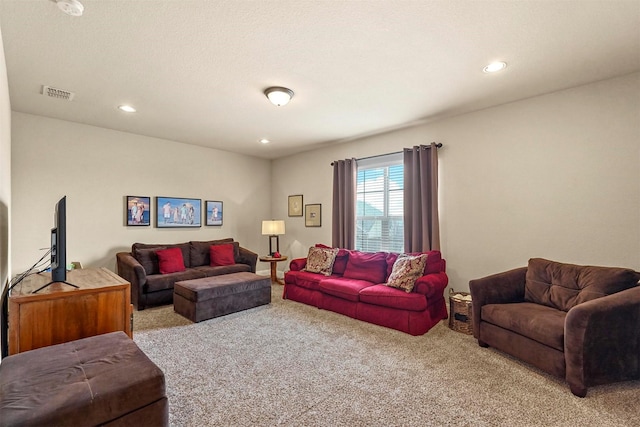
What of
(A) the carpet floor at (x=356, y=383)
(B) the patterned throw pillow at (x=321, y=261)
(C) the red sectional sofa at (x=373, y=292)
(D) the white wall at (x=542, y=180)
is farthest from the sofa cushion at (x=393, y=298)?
(D) the white wall at (x=542, y=180)

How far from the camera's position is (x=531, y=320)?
2430 millimetres

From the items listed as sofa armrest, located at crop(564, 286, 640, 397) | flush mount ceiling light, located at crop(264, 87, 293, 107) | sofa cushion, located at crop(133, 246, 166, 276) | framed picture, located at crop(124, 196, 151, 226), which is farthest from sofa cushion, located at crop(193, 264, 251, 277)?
sofa armrest, located at crop(564, 286, 640, 397)

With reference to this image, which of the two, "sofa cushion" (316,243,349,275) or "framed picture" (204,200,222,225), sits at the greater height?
"framed picture" (204,200,222,225)

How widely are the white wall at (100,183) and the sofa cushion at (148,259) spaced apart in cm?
41

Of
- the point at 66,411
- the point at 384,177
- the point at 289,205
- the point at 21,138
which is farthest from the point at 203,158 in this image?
the point at 66,411

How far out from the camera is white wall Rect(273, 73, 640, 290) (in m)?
2.85

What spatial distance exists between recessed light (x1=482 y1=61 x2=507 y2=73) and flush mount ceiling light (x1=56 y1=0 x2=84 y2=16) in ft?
10.4

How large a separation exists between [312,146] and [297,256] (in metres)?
2.24

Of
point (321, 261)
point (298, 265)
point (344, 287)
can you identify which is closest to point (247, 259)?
point (298, 265)

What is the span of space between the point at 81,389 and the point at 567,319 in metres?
3.02

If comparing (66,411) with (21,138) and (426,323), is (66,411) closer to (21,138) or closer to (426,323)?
(426,323)

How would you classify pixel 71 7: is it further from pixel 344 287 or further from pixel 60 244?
pixel 344 287

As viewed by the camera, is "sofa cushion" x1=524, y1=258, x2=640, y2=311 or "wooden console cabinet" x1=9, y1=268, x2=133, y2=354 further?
"sofa cushion" x1=524, y1=258, x2=640, y2=311

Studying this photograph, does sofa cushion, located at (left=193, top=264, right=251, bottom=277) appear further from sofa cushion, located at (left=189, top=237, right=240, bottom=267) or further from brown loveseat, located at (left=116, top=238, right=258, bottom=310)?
sofa cushion, located at (left=189, top=237, right=240, bottom=267)
